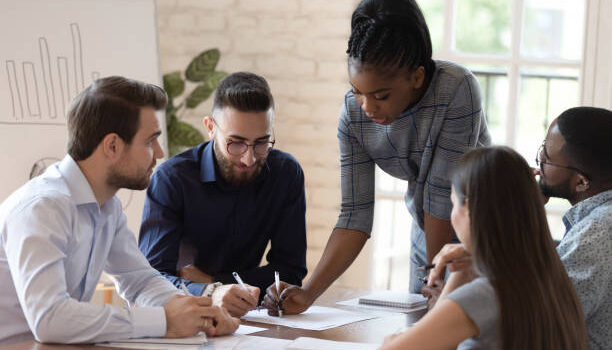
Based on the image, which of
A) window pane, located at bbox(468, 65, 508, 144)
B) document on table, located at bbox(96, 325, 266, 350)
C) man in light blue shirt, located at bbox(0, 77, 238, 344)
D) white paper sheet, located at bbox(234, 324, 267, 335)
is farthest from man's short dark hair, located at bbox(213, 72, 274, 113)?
window pane, located at bbox(468, 65, 508, 144)

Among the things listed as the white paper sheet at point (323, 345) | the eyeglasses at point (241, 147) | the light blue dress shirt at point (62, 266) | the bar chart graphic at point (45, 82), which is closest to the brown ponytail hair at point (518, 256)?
the white paper sheet at point (323, 345)

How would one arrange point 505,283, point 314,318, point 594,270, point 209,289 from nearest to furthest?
point 505,283 < point 594,270 < point 314,318 < point 209,289

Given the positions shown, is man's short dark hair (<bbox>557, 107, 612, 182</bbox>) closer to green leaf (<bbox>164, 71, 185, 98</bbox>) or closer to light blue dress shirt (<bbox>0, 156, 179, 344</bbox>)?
light blue dress shirt (<bbox>0, 156, 179, 344</bbox>)

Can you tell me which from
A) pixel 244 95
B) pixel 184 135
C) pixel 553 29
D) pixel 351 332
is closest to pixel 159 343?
pixel 351 332

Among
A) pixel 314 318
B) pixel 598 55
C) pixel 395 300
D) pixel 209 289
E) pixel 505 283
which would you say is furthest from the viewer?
pixel 598 55

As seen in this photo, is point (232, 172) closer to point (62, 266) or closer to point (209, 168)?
point (209, 168)

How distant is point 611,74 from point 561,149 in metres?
1.96

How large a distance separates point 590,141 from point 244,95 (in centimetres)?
100

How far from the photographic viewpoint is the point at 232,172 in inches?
89.8

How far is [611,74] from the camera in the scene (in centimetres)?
349

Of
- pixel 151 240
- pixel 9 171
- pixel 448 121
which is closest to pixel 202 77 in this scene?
pixel 9 171

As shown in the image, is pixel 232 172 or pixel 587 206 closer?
pixel 587 206

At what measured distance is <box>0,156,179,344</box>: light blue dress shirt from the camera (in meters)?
1.48

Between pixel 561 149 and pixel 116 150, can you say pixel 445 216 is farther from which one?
pixel 116 150
